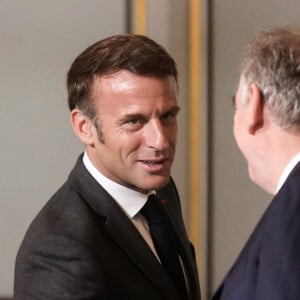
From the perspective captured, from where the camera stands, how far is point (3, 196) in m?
2.68

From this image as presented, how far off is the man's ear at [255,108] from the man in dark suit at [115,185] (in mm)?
424

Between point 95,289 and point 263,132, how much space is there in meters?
0.44

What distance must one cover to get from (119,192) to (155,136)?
0.13 metres

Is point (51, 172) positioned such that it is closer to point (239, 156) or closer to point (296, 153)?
point (239, 156)

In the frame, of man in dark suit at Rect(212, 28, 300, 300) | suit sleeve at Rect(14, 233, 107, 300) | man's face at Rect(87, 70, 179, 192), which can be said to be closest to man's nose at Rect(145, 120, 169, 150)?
man's face at Rect(87, 70, 179, 192)

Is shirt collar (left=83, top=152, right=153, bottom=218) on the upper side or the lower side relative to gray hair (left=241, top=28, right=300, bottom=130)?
lower

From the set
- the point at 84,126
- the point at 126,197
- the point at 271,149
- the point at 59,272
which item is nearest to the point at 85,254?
the point at 59,272

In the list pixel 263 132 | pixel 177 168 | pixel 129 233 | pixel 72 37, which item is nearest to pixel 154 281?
pixel 129 233

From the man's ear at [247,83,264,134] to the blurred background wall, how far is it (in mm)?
1431

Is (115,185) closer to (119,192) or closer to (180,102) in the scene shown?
(119,192)

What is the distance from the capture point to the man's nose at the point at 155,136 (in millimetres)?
1514

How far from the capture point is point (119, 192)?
59.1 inches

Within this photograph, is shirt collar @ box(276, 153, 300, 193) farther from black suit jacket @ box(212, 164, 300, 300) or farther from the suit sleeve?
the suit sleeve

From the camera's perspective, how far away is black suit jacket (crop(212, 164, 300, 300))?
98 centimetres
